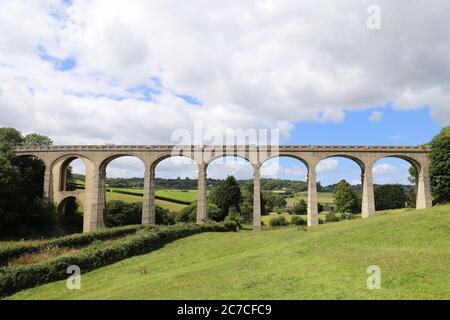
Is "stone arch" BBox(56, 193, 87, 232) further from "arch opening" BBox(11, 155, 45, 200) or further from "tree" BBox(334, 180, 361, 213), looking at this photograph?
"tree" BBox(334, 180, 361, 213)

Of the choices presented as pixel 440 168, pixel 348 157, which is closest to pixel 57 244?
pixel 348 157

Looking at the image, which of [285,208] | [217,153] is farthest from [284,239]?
[285,208]

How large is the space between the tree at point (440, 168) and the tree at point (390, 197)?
31.5 meters

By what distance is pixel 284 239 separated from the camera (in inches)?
949

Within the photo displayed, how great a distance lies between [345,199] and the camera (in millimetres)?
68875

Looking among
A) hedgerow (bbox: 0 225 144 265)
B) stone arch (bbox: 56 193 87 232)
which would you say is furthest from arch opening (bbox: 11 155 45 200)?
hedgerow (bbox: 0 225 144 265)

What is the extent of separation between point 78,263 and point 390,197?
72.6 metres

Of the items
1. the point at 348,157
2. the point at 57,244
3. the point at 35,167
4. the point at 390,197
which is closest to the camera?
the point at 57,244

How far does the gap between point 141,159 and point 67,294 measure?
113 feet

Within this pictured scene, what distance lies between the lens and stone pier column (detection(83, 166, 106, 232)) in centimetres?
4856

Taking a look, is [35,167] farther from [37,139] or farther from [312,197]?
[312,197]

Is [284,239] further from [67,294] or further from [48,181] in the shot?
[48,181]

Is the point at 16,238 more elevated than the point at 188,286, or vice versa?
the point at 188,286

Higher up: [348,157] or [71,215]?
[348,157]
